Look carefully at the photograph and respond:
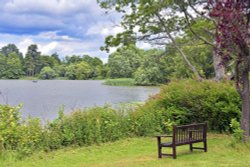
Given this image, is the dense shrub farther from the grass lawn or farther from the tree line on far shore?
the tree line on far shore

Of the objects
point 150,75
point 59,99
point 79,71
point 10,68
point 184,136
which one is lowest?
point 59,99

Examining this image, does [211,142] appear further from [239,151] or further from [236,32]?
[236,32]

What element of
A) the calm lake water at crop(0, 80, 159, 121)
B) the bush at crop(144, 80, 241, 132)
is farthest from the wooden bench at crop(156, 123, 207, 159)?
the calm lake water at crop(0, 80, 159, 121)

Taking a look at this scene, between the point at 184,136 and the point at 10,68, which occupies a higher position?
the point at 10,68

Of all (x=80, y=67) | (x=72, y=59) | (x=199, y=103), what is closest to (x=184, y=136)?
(x=199, y=103)

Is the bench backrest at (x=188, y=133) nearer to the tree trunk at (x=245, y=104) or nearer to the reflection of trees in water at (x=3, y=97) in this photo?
the tree trunk at (x=245, y=104)

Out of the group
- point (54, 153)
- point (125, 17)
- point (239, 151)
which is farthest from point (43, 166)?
point (125, 17)

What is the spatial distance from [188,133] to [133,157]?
1411mm

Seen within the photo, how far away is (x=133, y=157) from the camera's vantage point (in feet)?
26.1

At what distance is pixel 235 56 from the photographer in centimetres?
766

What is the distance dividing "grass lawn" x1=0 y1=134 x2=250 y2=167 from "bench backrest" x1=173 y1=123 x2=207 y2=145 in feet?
1.10

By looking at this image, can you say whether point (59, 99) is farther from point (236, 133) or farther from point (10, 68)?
point (10, 68)

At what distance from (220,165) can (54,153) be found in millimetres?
4279

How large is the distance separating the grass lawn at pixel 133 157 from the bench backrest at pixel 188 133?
34cm
